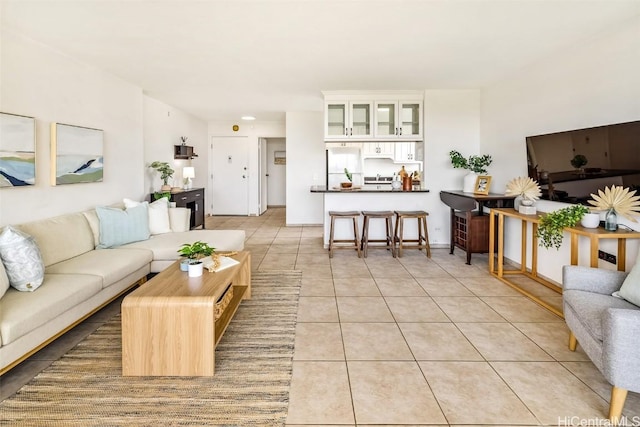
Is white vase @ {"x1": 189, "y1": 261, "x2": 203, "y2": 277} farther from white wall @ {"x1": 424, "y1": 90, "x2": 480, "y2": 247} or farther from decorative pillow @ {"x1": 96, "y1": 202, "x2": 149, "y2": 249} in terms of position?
white wall @ {"x1": 424, "y1": 90, "x2": 480, "y2": 247}

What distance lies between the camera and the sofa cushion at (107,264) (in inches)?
115

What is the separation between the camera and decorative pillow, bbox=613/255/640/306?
82.1 inches

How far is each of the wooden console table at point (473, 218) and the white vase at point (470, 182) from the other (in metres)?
0.24

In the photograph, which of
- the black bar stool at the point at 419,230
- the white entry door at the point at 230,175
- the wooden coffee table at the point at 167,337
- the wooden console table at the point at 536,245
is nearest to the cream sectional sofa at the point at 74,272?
the wooden coffee table at the point at 167,337

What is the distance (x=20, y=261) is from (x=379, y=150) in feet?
18.6

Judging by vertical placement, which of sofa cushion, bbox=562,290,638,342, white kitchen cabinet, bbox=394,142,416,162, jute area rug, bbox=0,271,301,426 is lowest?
jute area rug, bbox=0,271,301,426

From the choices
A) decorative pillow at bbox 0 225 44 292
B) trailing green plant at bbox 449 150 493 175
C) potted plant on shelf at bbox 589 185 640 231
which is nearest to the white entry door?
trailing green plant at bbox 449 150 493 175

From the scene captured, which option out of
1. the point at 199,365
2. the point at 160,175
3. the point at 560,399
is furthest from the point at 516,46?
the point at 160,175

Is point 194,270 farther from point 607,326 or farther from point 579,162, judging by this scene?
point 579,162

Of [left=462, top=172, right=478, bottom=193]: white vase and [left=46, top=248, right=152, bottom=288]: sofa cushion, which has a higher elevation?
[left=462, top=172, right=478, bottom=193]: white vase

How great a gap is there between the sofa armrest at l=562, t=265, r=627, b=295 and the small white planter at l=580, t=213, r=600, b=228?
0.62 m

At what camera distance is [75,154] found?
153 inches

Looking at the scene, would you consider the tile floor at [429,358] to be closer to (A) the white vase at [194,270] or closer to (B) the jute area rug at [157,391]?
(B) the jute area rug at [157,391]

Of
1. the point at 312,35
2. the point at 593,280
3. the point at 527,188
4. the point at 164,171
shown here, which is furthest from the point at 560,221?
the point at 164,171
